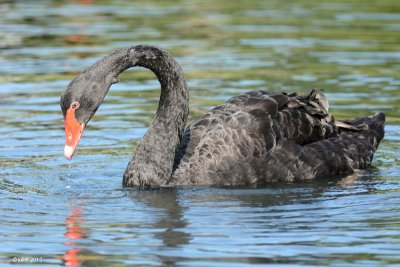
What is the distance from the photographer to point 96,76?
8.81m

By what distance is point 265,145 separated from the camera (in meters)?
9.62

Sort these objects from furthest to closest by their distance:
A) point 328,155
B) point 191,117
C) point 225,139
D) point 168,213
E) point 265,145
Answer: point 191,117 < point 328,155 < point 265,145 < point 225,139 < point 168,213

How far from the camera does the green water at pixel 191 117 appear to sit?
726cm

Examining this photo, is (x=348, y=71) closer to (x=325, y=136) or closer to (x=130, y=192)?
(x=325, y=136)

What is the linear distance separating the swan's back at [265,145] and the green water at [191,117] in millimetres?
226

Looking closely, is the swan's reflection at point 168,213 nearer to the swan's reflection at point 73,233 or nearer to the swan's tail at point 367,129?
the swan's reflection at point 73,233

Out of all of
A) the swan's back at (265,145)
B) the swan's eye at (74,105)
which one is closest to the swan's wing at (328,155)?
the swan's back at (265,145)

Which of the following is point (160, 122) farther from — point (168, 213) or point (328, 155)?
point (328, 155)

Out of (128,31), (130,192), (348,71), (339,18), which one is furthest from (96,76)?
(339,18)

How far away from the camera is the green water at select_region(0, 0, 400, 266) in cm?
726

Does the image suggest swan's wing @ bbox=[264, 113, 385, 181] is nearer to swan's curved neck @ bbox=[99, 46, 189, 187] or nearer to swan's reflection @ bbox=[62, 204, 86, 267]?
swan's curved neck @ bbox=[99, 46, 189, 187]

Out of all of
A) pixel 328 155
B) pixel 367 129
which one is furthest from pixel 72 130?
pixel 367 129

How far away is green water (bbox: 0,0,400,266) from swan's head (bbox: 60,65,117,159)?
565 millimetres

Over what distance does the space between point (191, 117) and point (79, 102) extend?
12.6ft
